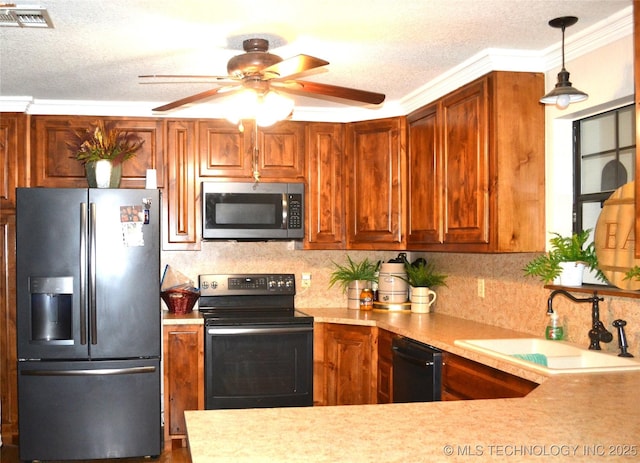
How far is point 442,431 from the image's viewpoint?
66.7 inches

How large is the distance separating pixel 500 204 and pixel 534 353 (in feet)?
2.39

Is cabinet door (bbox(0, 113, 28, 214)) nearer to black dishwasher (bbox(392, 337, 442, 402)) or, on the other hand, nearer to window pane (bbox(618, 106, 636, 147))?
black dishwasher (bbox(392, 337, 442, 402))

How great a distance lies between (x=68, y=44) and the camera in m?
3.10

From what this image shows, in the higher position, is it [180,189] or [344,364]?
[180,189]

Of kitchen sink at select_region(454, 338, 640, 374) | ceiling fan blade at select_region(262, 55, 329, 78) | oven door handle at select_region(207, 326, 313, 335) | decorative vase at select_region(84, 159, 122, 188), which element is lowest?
oven door handle at select_region(207, 326, 313, 335)

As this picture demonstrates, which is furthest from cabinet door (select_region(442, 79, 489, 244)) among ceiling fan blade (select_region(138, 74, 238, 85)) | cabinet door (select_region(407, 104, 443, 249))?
ceiling fan blade (select_region(138, 74, 238, 85))

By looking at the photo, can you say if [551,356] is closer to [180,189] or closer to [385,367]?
[385,367]

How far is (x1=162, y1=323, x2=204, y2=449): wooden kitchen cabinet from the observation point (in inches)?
163

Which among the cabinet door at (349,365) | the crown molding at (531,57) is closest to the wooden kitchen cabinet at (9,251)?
the cabinet door at (349,365)

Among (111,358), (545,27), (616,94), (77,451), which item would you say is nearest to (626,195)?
(616,94)

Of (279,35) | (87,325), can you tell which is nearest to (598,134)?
(279,35)

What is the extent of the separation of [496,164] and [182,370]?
88.9 inches

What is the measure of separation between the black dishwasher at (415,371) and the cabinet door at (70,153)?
197cm

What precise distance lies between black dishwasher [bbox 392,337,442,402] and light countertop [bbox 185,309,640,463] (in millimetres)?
1064
